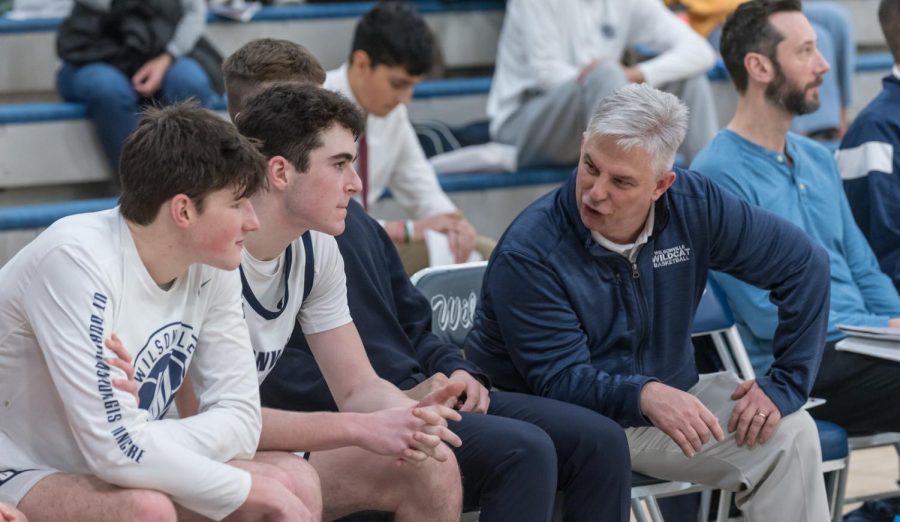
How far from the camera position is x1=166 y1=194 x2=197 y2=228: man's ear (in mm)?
2156

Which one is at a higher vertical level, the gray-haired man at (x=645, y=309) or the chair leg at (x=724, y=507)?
the gray-haired man at (x=645, y=309)

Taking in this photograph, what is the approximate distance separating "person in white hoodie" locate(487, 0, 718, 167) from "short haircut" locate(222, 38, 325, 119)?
2.13 m

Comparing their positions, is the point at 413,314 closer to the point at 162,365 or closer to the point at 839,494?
the point at 162,365

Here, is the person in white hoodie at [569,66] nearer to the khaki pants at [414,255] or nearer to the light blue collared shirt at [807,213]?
the khaki pants at [414,255]

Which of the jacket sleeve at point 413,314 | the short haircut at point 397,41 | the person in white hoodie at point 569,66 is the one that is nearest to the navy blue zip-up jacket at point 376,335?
the jacket sleeve at point 413,314

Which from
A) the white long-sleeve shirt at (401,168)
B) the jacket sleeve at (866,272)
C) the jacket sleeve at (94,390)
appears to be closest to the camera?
the jacket sleeve at (94,390)

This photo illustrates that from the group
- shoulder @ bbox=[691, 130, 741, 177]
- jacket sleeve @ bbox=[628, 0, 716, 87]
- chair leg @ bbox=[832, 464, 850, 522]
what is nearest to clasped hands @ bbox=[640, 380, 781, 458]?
chair leg @ bbox=[832, 464, 850, 522]

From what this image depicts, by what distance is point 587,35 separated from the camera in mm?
5367

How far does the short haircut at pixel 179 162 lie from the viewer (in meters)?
2.15

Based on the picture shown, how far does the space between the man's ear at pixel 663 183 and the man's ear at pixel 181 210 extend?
1126 millimetres

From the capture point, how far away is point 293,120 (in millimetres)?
2539

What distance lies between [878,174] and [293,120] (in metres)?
2.04

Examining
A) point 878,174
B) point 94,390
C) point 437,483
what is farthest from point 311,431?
point 878,174

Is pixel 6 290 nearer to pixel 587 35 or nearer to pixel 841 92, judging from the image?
pixel 587 35
